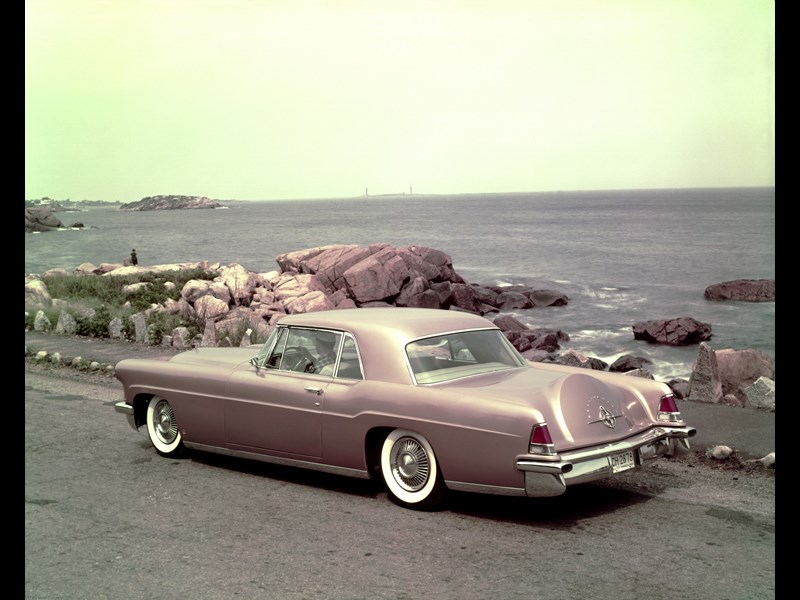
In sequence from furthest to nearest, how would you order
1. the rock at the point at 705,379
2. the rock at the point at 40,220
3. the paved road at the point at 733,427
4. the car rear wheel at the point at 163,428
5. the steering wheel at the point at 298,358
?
1. the rock at the point at 40,220
2. the rock at the point at 705,379
3. the car rear wheel at the point at 163,428
4. the paved road at the point at 733,427
5. the steering wheel at the point at 298,358

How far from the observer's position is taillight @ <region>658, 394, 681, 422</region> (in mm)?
7129

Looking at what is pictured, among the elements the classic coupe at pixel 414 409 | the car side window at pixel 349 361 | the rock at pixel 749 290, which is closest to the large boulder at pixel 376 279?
Result: the rock at pixel 749 290

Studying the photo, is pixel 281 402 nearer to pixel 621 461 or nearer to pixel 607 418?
pixel 607 418

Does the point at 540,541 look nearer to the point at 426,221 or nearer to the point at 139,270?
the point at 139,270

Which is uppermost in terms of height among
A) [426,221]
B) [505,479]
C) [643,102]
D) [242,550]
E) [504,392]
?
[643,102]

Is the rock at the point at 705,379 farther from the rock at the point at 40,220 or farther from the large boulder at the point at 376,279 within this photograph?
the rock at the point at 40,220

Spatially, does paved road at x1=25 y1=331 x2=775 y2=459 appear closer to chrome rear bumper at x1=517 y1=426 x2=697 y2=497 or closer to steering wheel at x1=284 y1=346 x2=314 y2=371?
chrome rear bumper at x1=517 y1=426 x2=697 y2=497

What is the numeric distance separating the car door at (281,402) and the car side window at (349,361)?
0.10m

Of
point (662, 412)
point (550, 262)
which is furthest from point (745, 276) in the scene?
point (662, 412)

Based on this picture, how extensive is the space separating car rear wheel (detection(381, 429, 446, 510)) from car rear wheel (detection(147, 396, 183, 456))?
8.05 feet

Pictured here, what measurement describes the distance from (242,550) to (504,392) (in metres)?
2.10

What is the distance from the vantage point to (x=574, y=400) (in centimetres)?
644

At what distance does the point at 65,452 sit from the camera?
28.7 ft

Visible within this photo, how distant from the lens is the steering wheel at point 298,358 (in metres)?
7.59
